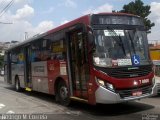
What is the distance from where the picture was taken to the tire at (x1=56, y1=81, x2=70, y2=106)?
12.5m

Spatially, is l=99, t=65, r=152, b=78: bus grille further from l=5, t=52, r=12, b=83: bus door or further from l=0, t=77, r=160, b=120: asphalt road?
l=5, t=52, r=12, b=83: bus door

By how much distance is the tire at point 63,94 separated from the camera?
41.0 ft

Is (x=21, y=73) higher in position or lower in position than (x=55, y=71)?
lower

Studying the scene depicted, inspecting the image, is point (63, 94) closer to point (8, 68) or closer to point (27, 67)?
point (27, 67)

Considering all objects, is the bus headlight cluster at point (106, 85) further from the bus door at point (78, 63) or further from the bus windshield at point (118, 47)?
the bus door at point (78, 63)

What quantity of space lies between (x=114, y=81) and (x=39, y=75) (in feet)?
20.1

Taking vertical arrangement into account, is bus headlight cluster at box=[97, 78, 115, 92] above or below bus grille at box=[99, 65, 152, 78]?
below

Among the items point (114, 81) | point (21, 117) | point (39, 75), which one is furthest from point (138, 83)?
point (39, 75)

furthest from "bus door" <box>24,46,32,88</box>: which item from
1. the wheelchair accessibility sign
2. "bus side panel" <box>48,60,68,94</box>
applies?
the wheelchair accessibility sign

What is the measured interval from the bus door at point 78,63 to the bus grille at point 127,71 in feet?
2.74

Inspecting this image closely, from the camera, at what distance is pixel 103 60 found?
10.2 meters

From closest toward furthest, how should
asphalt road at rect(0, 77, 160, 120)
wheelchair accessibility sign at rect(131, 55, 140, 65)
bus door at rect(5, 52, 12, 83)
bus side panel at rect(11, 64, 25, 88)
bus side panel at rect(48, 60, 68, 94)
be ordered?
asphalt road at rect(0, 77, 160, 120), wheelchair accessibility sign at rect(131, 55, 140, 65), bus side panel at rect(48, 60, 68, 94), bus side panel at rect(11, 64, 25, 88), bus door at rect(5, 52, 12, 83)

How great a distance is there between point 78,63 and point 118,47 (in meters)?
1.56

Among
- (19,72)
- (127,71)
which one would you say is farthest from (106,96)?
(19,72)
